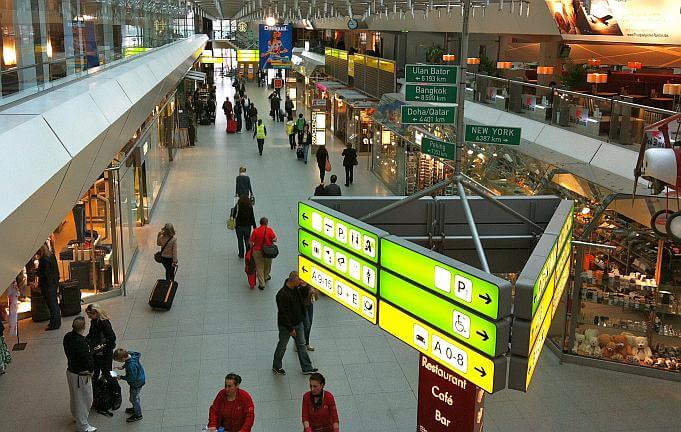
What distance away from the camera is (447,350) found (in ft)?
16.8

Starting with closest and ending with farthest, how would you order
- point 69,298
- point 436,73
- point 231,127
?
point 436,73
point 69,298
point 231,127

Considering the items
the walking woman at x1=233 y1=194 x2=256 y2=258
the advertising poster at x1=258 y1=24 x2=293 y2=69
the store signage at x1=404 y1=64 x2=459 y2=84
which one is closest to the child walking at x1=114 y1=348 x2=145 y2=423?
the store signage at x1=404 y1=64 x2=459 y2=84

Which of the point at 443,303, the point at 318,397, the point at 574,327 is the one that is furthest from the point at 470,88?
the point at 443,303

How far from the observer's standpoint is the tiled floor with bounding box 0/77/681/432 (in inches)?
333

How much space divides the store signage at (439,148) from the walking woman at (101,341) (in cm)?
440

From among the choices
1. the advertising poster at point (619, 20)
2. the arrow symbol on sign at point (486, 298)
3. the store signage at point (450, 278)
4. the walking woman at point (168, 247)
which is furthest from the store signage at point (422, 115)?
the advertising poster at point (619, 20)

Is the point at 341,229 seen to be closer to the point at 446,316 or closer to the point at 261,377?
the point at 446,316

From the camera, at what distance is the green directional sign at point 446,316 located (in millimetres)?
4672

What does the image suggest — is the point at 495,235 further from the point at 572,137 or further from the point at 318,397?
the point at 572,137

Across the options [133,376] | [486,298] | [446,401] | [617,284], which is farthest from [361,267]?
[617,284]

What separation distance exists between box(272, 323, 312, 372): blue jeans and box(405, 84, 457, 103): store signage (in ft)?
13.3

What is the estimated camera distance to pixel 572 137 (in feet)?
39.9

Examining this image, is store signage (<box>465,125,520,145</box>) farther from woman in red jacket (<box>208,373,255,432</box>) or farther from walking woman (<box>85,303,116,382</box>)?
walking woman (<box>85,303,116,382</box>)

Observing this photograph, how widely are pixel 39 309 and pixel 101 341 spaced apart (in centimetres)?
337
